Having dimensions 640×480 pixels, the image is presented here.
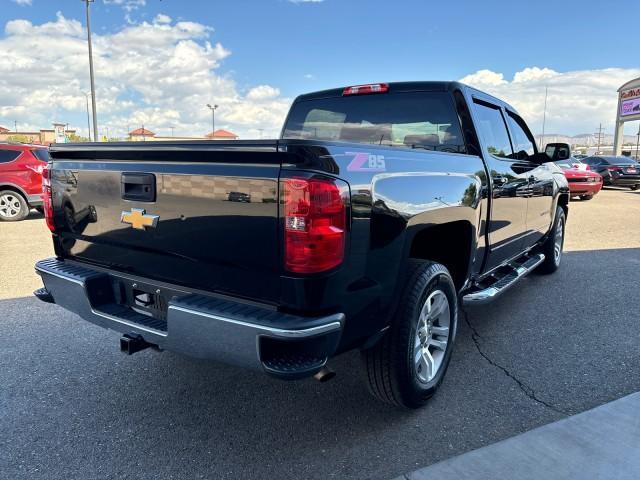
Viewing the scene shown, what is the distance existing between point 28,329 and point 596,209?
14.4m

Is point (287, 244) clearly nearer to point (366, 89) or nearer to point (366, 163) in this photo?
point (366, 163)

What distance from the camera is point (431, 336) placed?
10.3ft

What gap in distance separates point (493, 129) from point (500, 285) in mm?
1327

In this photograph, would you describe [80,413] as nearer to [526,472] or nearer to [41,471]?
[41,471]

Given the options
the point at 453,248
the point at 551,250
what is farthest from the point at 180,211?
the point at 551,250

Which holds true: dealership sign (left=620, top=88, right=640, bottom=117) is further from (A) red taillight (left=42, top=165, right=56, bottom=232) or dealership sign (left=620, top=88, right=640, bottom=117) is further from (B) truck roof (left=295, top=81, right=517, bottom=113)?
(A) red taillight (left=42, top=165, right=56, bottom=232)

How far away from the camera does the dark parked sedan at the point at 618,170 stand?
21.3 meters

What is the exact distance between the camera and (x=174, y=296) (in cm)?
258

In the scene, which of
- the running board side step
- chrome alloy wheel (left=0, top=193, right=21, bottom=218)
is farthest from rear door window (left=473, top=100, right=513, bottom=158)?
chrome alloy wheel (left=0, top=193, right=21, bottom=218)

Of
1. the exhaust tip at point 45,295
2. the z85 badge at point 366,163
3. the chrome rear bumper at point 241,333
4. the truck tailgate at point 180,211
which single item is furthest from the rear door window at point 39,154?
the z85 badge at point 366,163

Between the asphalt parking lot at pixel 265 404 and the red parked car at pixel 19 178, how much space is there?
22.2 feet

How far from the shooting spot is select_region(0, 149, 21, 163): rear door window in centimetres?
1034

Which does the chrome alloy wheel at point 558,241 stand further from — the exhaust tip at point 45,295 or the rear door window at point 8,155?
the rear door window at point 8,155

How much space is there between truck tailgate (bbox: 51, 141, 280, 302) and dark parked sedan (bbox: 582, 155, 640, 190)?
23.3 meters
